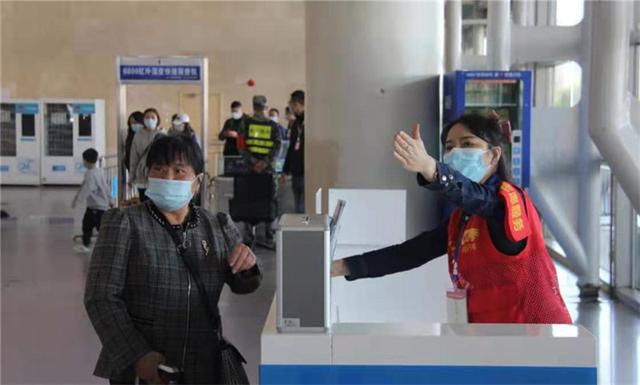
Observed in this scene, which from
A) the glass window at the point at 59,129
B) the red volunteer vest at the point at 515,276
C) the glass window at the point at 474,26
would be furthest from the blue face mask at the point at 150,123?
the glass window at the point at 59,129

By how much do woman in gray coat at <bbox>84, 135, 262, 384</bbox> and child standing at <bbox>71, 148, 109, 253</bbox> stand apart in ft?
25.3

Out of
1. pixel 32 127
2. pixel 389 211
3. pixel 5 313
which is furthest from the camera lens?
pixel 32 127

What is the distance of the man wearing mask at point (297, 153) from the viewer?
33.6 ft

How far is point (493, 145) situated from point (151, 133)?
8027mm

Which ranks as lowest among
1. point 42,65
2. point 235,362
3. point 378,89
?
point 235,362

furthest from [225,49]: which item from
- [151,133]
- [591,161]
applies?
[591,161]

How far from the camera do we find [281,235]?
2047mm

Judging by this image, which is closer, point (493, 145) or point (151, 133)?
point (493, 145)

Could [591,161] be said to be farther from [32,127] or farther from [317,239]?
[32,127]

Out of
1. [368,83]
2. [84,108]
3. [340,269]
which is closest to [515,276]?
[340,269]

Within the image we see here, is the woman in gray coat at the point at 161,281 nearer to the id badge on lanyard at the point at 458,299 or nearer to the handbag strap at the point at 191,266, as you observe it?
the handbag strap at the point at 191,266

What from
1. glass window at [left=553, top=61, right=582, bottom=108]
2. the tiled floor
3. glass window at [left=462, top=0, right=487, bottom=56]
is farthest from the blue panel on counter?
glass window at [left=462, top=0, right=487, bottom=56]

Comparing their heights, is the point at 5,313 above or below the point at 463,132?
below

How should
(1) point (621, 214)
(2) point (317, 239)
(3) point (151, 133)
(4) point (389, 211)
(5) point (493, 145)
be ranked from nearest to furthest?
(2) point (317, 239)
(5) point (493, 145)
(4) point (389, 211)
(1) point (621, 214)
(3) point (151, 133)
